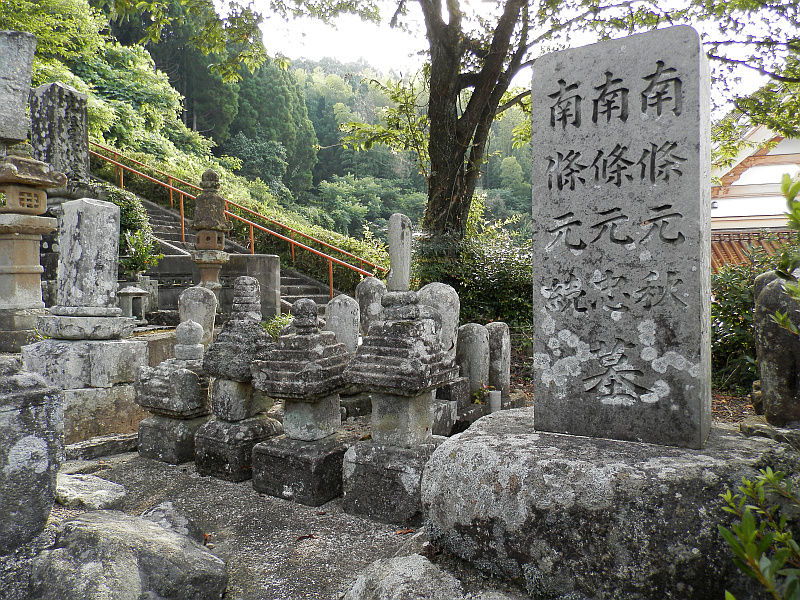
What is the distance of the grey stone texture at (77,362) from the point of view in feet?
13.2

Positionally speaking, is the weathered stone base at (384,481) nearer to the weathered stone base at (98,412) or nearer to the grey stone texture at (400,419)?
the grey stone texture at (400,419)

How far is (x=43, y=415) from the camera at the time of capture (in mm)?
1870

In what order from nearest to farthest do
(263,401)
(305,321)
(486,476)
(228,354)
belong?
1. (486,476)
2. (305,321)
3. (228,354)
4. (263,401)

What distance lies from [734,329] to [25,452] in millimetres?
6986

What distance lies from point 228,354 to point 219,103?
27.4 meters

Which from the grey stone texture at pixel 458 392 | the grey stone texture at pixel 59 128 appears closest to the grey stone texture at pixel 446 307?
the grey stone texture at pixel 458 392

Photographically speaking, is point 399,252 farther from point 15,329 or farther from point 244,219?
point 244,219

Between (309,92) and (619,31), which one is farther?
(309,92)

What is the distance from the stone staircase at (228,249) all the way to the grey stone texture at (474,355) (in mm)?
5198

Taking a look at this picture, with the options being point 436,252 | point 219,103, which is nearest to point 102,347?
point 436,252

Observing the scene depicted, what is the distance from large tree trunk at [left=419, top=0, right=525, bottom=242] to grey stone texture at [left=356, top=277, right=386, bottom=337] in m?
3.31

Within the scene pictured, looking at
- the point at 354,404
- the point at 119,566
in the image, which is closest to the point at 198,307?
the point at 354,404

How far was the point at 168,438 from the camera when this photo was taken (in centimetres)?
376

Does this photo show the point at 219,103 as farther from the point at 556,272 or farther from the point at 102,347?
the point at 556,272
